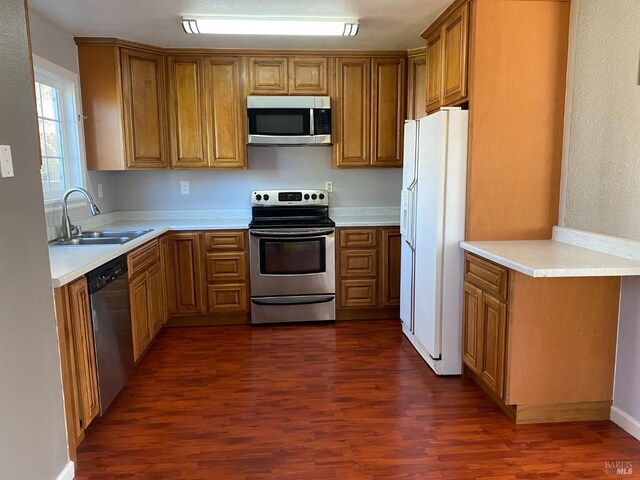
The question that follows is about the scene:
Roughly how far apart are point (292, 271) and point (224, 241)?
62 cm

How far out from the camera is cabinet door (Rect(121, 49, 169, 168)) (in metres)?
3.66

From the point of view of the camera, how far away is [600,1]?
2.42 meters

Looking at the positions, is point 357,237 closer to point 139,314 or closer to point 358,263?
point 358,263

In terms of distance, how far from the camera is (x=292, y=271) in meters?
3.88

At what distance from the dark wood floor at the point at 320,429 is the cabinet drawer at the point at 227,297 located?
681mm

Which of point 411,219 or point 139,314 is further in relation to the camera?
point 411,219

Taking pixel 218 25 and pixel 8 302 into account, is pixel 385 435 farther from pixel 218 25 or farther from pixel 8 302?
pixel 218 25

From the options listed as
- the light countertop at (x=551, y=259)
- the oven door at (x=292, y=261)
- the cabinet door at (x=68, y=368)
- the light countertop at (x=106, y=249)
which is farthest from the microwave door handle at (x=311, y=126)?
the cabinet door at (x=68, y=368)

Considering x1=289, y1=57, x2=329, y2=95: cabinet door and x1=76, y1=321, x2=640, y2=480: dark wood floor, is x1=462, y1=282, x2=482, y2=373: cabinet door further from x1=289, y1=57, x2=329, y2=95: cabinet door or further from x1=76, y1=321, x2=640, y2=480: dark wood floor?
x1=289, y1=57, x2=329, y2=95: cabinet door

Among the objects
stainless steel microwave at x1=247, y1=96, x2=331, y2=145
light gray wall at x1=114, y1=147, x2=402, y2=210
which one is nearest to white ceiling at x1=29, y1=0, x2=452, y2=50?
stainless steel microwave at x1=247, y1=96, x2=331, y2=145

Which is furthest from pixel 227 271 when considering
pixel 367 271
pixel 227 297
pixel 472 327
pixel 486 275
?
pixel 486 275

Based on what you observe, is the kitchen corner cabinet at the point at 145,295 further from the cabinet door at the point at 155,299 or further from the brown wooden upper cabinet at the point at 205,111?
the brown wooden upper cabinet at the point at 205,111

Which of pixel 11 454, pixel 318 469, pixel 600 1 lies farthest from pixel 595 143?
pixel 11 454

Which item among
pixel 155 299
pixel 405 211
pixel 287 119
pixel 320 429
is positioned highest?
pixel 287 119
